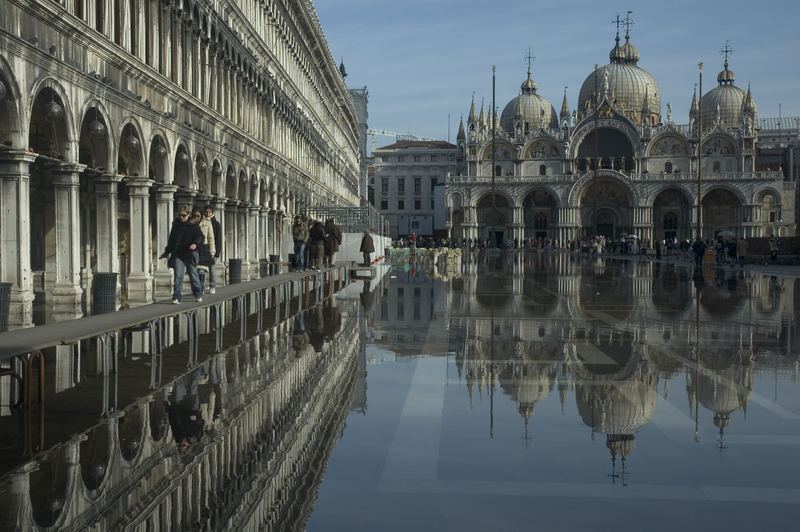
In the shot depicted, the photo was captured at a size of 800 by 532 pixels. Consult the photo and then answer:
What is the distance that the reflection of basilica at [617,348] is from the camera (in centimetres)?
934

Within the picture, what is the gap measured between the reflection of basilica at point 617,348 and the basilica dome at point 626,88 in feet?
341

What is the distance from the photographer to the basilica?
116m

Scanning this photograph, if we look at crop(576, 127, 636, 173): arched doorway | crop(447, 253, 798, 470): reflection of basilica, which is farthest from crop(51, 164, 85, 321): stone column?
crop(576, 127, 636, 173): arched doorway

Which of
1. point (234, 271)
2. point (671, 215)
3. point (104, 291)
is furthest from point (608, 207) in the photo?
point (104, 291)

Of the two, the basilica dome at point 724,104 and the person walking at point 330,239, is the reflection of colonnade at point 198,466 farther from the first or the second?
the basilica dome at point 724,104

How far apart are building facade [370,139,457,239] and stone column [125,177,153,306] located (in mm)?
133635

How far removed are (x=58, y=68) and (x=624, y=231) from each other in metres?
107

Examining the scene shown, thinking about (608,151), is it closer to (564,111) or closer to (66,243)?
(564,111)

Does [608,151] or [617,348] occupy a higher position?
[608,151]

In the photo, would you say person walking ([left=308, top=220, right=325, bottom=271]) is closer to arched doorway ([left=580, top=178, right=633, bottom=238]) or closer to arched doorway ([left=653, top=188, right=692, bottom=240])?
arched doorway ([left=580, top=178, right=633, bottom=238])

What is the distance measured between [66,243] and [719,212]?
352 feet

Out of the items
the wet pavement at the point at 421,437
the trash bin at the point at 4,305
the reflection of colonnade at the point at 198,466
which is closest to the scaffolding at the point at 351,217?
the wet pavement at the point at 421,437

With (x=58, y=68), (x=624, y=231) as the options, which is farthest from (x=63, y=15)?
(x=624, y=231)

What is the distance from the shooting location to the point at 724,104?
12812 cm
